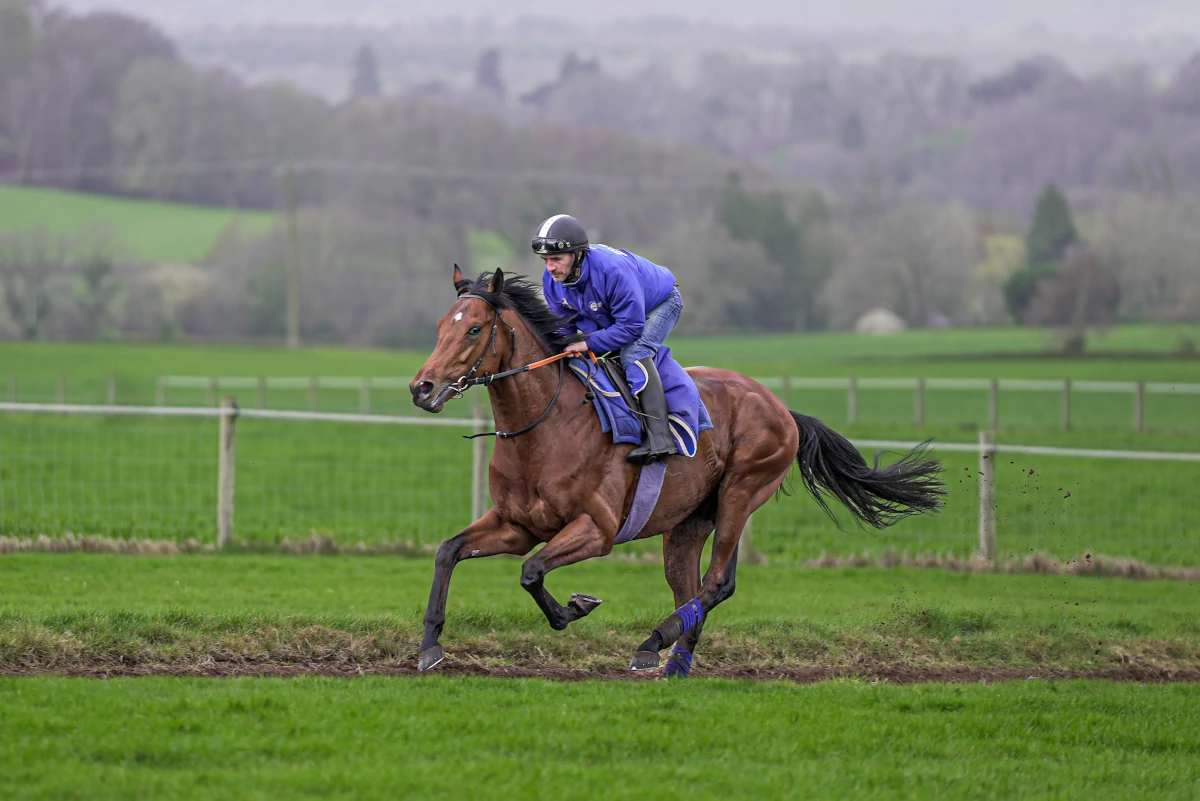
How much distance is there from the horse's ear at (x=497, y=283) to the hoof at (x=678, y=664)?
2173 millimetres

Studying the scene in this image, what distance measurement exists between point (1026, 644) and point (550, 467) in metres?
3.68

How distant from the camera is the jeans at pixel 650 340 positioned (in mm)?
7910

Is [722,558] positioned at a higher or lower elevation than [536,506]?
lower

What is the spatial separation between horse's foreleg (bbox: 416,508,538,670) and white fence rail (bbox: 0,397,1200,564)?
12.6 feet

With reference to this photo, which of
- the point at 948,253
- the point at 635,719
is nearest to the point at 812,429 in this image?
the point at 635,719

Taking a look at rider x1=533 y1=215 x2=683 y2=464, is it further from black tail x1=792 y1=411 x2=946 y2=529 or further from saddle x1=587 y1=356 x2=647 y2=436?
black tail x1=792 y1=411 x2=946 y2=529

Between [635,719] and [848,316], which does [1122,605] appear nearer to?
[635,719]

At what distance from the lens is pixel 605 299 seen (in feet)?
25.6

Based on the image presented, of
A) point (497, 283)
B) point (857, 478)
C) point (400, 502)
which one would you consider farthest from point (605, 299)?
point (400, 502)

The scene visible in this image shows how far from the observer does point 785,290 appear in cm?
7844

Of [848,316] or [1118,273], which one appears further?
[848,316]

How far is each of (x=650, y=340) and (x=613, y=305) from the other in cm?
35

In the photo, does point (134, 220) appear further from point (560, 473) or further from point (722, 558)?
point (560, 473)

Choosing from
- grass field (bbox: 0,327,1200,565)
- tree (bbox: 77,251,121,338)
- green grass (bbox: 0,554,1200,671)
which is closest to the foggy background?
tree (bbox: 77,251,121,338)
